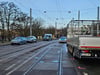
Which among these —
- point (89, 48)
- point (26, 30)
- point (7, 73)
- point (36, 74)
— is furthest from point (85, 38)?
point (26, 30)

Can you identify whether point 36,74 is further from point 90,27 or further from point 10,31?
point 10,31

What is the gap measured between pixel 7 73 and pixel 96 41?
5260mm

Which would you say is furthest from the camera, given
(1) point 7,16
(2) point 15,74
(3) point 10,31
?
(3) point 10,31

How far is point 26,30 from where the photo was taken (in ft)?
218

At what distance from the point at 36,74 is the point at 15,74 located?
91 centimetres

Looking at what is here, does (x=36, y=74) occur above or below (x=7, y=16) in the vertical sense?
below

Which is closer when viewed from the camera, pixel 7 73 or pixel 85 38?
pixel 7 73

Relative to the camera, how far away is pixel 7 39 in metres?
55.8

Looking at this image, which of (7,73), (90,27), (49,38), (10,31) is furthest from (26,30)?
(7,73)

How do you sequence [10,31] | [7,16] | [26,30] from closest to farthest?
[7,16], [10,31], [26,30]

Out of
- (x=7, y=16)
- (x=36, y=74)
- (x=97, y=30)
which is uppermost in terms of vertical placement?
(x=7, y=16)

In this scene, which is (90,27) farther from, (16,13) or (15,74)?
(16,13)

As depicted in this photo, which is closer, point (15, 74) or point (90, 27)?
point (15, 74)

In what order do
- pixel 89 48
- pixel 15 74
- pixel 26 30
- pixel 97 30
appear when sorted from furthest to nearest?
pixel 26 30
pixel 97 30
pixel 89 48
pixel 15 74
